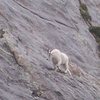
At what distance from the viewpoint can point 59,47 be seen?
2564cm

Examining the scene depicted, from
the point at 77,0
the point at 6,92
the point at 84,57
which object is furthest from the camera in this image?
the point at 77,0

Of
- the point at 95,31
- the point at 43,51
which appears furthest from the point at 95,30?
the point at 43,51

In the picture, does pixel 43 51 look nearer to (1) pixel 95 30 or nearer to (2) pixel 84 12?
(1) pixel 95 30

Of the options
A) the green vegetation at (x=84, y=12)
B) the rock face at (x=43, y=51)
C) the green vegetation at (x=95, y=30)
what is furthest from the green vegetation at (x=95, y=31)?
Result: the green vegetation at (x=84, y=12)

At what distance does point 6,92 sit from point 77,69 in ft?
21.8

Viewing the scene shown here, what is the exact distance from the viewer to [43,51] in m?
23.2

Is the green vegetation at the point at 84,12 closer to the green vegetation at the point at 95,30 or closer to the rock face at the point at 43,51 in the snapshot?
the rock face at the point at 43,51

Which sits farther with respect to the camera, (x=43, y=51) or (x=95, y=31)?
(x=95, y=31)

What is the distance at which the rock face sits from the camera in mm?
19812

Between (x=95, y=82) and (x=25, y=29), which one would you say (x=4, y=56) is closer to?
(x=25, y=29)

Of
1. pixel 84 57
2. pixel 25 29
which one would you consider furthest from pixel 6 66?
pixel 84 57

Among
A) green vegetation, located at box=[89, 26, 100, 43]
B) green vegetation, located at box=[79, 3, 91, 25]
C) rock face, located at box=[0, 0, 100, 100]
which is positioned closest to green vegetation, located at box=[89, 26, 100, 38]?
green vegetation, located at box=[89, 26, 100, 43]

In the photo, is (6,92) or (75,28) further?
(75,28)

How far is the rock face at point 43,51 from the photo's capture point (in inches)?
780
